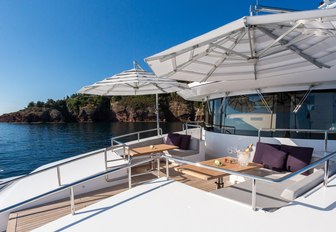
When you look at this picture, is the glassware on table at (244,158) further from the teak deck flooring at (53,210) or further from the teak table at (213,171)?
the teak deck flooring at (53,210)

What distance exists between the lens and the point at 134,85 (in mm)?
8797

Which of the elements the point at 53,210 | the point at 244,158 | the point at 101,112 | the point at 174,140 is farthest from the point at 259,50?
the point at 101,112

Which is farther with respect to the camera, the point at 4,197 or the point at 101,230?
the point at 4,197

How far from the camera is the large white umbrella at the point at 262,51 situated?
97.7 inches

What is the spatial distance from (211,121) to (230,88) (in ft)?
7.67

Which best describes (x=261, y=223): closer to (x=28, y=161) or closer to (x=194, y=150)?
(x=194, y=150)

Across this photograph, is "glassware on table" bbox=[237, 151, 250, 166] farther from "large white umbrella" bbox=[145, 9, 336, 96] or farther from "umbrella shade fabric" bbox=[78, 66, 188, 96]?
"umbrella shade fabric" bbox=[78, 66, 188, 96]

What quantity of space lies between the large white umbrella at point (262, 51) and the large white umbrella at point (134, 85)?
5.36 ft

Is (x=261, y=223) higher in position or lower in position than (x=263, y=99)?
lower

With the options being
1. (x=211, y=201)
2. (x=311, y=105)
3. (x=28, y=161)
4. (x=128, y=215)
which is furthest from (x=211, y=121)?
(x=28, y=161)

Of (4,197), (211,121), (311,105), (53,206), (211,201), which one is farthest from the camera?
(211,121)

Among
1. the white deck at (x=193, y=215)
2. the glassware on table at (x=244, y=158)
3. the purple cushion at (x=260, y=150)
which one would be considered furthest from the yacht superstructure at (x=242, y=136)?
the purple cushion at (x=260, y=150)

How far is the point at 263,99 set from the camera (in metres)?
7.00

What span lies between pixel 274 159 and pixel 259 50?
250cm
